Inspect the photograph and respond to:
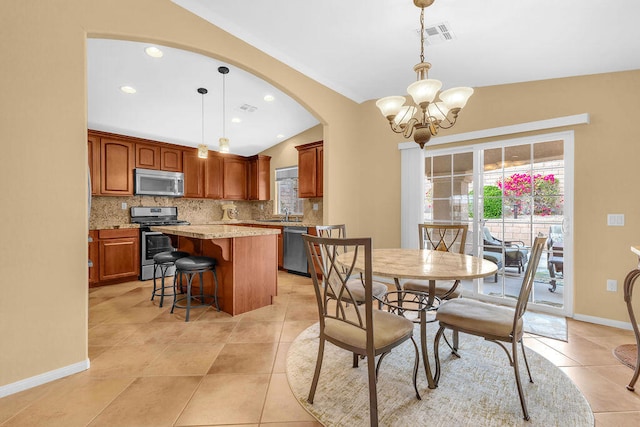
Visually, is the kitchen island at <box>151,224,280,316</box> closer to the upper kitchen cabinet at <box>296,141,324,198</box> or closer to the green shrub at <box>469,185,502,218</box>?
the upper kitchen cabinet at <box>296,141,324,198</box>

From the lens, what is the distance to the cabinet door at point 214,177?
5.34m

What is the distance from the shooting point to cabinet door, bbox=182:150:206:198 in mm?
5047

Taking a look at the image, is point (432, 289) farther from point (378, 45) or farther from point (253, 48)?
point (253, 48)

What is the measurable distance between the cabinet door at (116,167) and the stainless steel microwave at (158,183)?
0.12 m

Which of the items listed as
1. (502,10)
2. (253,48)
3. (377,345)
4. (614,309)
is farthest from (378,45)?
(614,309)

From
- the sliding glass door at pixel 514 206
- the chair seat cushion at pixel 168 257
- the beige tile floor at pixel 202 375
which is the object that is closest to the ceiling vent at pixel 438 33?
the sliding glass door at pixel 514 206

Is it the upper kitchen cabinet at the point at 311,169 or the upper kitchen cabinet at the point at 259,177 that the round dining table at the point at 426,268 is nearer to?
the upper kitchen cabinet at the point at 311,169

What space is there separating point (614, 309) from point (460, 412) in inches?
92.4

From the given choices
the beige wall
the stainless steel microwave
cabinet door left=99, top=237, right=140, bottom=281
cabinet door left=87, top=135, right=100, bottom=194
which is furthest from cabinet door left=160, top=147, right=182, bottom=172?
the beige wall

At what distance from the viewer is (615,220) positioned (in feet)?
8.54

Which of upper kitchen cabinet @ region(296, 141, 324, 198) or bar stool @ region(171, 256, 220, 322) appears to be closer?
bar stool @ region(171, 256, 220, 322)

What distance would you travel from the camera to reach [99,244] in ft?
12.8

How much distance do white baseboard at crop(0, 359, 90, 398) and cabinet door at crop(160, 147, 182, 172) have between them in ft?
11.6

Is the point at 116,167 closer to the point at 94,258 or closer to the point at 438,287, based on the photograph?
the point at 94,258
